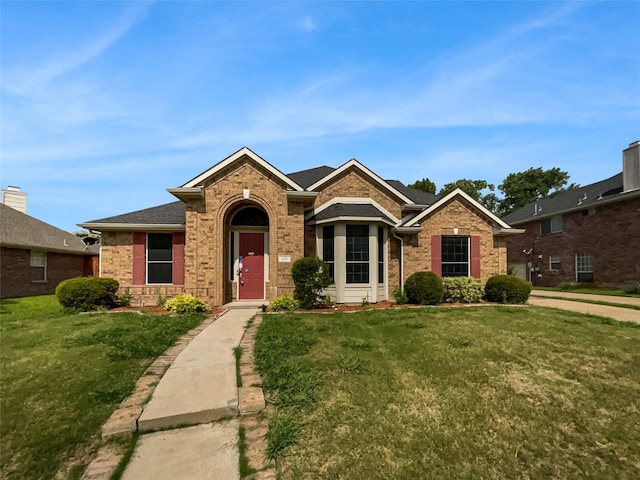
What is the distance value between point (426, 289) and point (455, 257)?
285cm

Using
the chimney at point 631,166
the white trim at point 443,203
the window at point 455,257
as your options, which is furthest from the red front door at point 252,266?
the chimney at point 631,166

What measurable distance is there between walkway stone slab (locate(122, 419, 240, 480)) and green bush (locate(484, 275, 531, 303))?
12.4m

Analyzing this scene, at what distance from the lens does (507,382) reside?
198 inches

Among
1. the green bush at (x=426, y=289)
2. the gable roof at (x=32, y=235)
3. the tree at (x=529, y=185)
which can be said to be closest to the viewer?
the green bush at (x=426, y=289)

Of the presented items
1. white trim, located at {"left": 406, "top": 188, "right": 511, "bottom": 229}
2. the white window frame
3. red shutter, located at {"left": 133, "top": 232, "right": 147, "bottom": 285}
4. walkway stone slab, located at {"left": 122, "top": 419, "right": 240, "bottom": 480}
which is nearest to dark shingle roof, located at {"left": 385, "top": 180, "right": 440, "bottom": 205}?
white trim, located at {"left": 406, "top": 188, "right": 511, "bottom": 229}

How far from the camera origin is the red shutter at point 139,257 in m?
13.5

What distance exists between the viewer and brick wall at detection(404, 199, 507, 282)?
1451cm

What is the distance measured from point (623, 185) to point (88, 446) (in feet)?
88.9

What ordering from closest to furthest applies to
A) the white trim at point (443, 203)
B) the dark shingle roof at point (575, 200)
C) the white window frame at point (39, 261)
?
the white trim at point (443, 203)
the white window frame at point (39, 261)
the dark shingle roof at point (575, 200)

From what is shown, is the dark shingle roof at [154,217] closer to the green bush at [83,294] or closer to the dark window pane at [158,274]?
the dark window pane at [158,274]

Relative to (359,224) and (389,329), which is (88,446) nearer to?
(389,329)

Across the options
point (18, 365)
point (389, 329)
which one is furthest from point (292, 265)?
point (18, 365)

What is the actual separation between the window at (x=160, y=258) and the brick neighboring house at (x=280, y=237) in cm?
4

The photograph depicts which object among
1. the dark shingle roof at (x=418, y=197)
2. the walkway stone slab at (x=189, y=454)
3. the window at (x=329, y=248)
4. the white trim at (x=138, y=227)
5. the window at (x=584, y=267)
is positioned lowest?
the walkway stone slab at (x=189, y=454)
